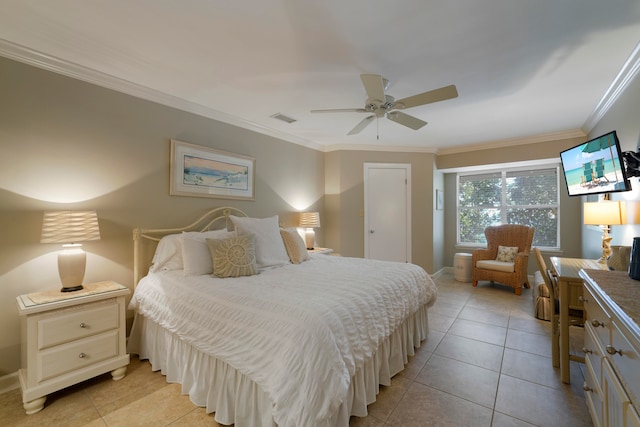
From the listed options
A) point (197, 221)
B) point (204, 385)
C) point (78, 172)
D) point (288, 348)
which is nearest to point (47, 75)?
point (78, 172)

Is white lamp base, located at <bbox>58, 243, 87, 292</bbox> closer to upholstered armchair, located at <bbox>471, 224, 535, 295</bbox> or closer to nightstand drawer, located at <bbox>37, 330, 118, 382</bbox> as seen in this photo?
nightstand drawer, located at <bbox>37, 330, 118, 382</bbox>

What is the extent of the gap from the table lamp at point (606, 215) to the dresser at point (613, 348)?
→ 133cm

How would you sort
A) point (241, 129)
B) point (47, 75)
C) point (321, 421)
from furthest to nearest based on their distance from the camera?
point (241, 129) < point (47, 75) < point (321, 421)

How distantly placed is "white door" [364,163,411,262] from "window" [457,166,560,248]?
5.44ft

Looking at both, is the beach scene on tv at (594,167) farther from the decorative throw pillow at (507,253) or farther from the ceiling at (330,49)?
the decorative throw pillow at (507,253)

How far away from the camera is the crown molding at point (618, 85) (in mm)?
2145

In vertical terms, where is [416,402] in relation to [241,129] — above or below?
below

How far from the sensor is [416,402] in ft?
6.13

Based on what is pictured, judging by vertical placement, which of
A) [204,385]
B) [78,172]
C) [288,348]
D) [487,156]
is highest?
[487,156]

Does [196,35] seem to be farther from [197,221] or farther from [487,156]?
[487,156]

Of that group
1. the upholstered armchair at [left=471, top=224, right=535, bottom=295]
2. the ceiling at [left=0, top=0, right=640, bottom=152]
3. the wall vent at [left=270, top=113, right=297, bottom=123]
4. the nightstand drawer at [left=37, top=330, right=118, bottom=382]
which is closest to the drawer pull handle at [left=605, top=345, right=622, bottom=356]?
the ceiling at [left=0, top=0, right=640, bottom=152]

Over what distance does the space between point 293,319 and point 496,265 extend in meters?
4.41

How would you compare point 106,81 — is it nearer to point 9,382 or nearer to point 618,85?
point 9,382

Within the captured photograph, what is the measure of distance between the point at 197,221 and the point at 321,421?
2518 millimetres
